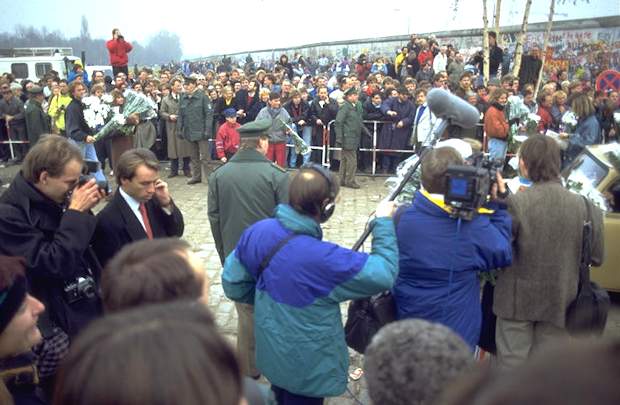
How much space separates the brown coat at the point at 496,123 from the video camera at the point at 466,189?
701 centimetres

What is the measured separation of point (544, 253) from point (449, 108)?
3.73 feet

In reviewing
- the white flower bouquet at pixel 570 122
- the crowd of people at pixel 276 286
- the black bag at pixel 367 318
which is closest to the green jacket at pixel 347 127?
the white flower bouquet at pixel 570 122

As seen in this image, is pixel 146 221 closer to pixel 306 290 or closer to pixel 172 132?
pixel 306 290

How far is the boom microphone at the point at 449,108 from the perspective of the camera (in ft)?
11.8

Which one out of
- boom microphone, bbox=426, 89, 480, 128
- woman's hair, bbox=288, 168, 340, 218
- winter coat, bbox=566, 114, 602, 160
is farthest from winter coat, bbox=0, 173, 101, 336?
winter coat, bbox=566, 114, 602, 160

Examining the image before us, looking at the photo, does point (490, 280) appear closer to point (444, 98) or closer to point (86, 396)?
point (444, 98)

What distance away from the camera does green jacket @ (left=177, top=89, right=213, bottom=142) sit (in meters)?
11.0

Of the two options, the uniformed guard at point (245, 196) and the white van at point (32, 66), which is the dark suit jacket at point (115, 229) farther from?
the white van at point (32, 66)

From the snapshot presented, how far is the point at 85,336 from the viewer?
120 centimetres

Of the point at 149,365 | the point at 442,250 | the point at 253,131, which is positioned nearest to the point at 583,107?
the point at 253,131

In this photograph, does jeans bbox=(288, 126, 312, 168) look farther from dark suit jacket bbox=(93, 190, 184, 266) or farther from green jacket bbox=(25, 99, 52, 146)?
dark suit jacket bbox=(93, 190, 184, 266)

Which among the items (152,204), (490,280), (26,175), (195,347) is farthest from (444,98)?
(195,347)

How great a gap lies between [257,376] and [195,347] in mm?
3499

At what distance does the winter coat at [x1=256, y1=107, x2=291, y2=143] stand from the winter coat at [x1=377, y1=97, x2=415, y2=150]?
217 cm
